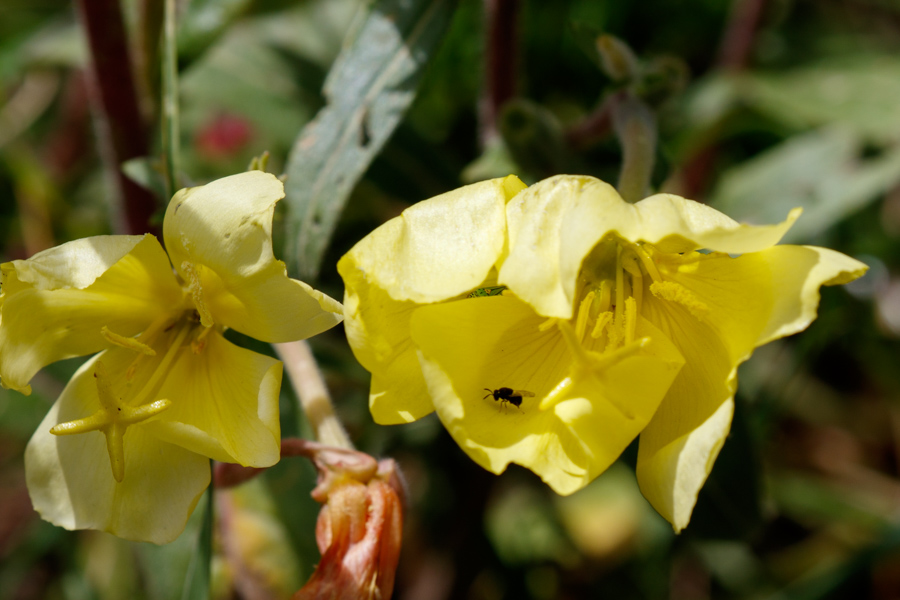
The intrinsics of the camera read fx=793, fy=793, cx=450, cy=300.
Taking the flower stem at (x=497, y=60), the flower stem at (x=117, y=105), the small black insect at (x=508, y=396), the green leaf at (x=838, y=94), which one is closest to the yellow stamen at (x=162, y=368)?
the small black insect at (x=508, y=396)

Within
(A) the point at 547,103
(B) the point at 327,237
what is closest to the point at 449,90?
(A) the point at 547,103

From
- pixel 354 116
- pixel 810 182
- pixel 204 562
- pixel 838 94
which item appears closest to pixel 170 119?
pixel 354 116

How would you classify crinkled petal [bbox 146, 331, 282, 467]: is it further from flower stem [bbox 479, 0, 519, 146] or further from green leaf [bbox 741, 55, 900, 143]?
green leaf [bbox 741, 55, 900, 143]

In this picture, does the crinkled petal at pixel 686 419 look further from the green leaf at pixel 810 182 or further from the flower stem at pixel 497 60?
the green leaf at pixel 810 182

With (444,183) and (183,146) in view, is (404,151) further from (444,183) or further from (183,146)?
(183,146)

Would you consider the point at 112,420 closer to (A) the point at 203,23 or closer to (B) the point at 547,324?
(B) the point at 547,324
